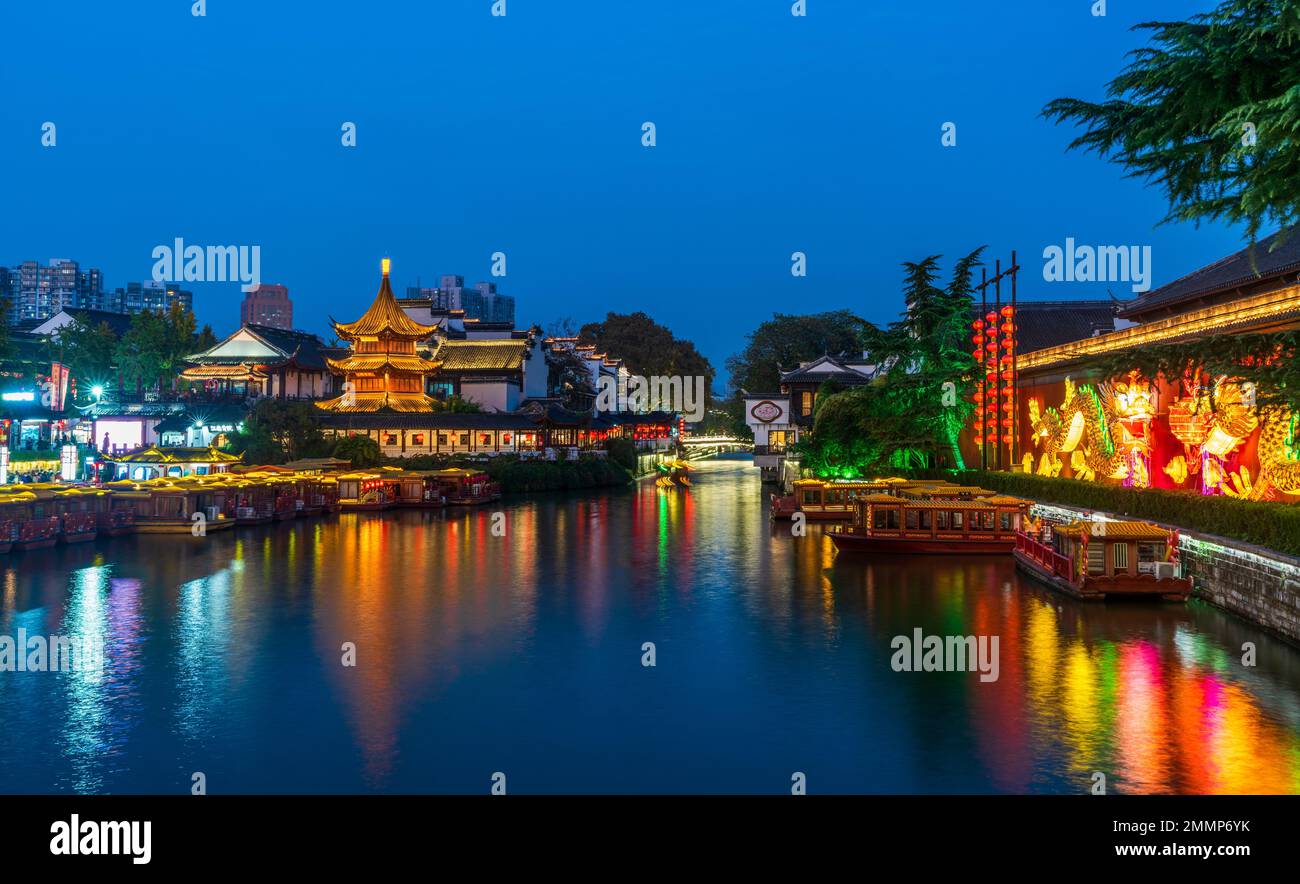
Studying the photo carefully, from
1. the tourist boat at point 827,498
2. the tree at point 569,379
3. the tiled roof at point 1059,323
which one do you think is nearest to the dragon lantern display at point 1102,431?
the tourist boat at point 827,498

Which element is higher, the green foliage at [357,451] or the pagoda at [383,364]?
the pagoda at [383,364]

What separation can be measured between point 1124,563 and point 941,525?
939 centimetres

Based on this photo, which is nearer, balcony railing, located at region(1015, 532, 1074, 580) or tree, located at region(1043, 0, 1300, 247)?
tree, located at region(1043, 0, 1300, 247)

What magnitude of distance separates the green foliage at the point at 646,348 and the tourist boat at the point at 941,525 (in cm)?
10224

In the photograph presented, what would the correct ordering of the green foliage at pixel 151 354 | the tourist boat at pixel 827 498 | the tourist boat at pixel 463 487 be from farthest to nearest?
the green foliage at pixel 151 354, the tourist boat at pixel 463 487, the tourist boat at pixel 827 498

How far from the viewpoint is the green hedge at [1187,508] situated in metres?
19.5

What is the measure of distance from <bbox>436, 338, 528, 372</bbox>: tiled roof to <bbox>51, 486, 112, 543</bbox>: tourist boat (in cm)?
4889

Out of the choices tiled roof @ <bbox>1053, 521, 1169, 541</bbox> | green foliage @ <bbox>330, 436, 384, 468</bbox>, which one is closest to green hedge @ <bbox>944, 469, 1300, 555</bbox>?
tiled roof @ <bbox>1053, 521, 1169, 541</bbox>

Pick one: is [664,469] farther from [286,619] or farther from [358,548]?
[286,619]

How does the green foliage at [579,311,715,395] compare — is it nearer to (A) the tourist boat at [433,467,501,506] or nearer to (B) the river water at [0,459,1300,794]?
(A) the tourist boat at [433,467,501,506]

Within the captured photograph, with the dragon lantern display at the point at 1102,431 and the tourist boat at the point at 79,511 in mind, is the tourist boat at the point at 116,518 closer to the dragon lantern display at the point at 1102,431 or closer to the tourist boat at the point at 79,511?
the tourist boat at the point at 79,511

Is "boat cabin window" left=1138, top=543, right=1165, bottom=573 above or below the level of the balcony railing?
above

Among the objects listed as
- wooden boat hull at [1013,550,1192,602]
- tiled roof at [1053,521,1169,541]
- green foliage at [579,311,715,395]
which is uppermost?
green foliage at [579,311,715,395]

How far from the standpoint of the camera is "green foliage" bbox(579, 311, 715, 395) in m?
138
